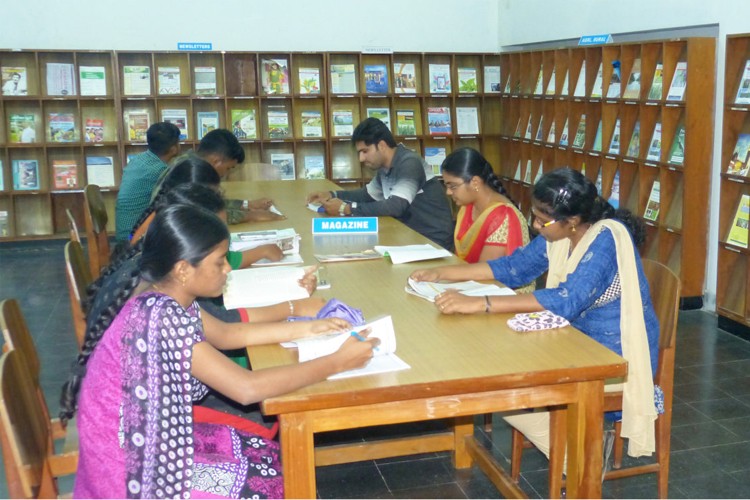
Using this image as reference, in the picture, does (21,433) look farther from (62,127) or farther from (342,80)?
(342,80)

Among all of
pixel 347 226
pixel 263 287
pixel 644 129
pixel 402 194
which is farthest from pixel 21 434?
pixel 644 129

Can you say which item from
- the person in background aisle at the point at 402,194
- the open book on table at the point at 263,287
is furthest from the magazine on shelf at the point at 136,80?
the open book on table at the point at 263,287

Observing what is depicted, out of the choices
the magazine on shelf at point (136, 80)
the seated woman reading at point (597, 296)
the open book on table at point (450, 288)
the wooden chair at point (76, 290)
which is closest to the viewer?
the seated woman reading at point (597, 296)

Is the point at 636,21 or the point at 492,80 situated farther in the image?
the point at 492,80

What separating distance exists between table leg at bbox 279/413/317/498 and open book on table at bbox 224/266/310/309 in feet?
2.76

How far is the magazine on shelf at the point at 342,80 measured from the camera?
7891 mm

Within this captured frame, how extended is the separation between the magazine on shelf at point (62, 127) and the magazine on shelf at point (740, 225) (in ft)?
18.8

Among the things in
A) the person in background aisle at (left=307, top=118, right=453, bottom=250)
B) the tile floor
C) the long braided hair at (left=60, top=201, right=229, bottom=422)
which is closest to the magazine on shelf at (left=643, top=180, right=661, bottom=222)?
the tile floor

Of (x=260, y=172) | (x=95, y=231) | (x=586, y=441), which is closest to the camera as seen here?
(x=586, y=441)

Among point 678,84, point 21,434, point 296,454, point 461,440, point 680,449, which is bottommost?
point 680,449

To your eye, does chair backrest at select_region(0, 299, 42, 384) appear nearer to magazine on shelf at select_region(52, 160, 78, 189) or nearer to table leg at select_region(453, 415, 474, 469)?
table leg at select_region(453, 415, 474, 469)

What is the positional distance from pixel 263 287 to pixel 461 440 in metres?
0.95

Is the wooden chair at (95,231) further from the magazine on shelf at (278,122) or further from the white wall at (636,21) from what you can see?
the white wall at (636,21)

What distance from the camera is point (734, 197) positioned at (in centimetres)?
472
